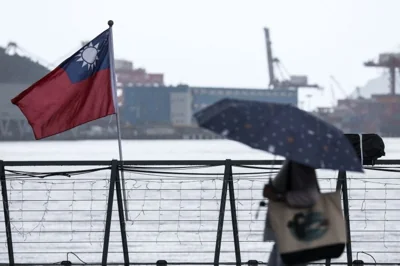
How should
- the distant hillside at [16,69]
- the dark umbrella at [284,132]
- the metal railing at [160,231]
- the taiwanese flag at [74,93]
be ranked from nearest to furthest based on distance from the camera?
the dark umbrella at [284,132] → the metal railing at [160,231] → the taiwanese flag at [74,93] → the distant hillside at [16,69]

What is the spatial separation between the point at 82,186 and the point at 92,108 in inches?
866

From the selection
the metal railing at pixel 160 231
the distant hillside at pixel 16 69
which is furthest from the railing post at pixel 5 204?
the distant hillside at pixel 16 69

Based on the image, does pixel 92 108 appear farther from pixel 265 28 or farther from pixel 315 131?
pixel 265 28

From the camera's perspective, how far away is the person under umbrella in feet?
18.0

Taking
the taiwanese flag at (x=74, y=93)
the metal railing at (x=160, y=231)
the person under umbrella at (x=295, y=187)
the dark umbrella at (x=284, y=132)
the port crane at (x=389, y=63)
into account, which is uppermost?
the port crane at (x=389, y=63)

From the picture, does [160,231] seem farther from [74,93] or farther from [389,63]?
[389,63]

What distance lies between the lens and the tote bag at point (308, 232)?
5.51 m

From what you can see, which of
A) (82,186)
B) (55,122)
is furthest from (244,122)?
(82,186)

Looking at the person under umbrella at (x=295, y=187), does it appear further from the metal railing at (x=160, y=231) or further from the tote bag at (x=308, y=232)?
the metal railing at (x=160, y=231)

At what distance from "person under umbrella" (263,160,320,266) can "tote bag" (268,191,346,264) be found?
0.04 metres

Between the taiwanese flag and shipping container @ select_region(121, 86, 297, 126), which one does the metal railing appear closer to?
the taiwanese flag

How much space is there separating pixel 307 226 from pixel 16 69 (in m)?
171

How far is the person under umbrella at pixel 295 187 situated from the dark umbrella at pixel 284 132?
17cm

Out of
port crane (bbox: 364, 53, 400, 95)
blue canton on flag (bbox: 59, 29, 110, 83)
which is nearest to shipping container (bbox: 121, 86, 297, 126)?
port crane (bbox: 364, 53, 400, 95)
